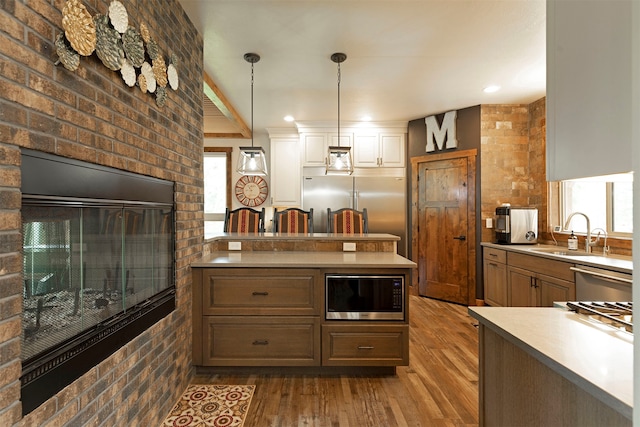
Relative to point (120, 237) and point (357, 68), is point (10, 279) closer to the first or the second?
point (120, 237)

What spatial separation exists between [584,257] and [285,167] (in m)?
4.06

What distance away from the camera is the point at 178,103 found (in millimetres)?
2137

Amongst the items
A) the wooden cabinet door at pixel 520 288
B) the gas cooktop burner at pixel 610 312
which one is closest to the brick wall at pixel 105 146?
the gas cooktop burner at pixel 610 312

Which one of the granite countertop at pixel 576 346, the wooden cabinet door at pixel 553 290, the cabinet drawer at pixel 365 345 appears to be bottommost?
the cabinet drawer at pixel 365 345

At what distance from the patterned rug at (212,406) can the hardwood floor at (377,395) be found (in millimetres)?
69

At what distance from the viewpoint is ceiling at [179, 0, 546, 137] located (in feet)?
7.45

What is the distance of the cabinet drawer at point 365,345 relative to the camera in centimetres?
231

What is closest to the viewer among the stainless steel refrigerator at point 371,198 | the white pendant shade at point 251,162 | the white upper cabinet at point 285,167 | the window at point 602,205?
the window at point 602,205

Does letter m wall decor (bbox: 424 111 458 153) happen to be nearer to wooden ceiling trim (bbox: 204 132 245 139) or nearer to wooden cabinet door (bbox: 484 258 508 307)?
wooden cabinet door (bbox: 484 258 508 307)

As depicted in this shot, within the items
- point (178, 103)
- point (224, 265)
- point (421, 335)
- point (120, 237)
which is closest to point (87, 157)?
point (120, 237)

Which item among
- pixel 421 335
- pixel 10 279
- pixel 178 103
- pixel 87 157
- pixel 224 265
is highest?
pixel 178 103

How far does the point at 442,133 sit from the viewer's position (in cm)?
453

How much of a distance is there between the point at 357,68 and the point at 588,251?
284 centimetres

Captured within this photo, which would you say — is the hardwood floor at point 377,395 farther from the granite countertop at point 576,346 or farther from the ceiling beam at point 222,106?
Answer: the ceiling beam at point 222,106
